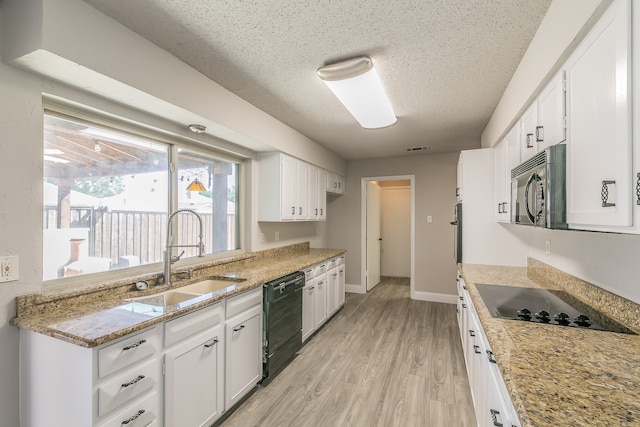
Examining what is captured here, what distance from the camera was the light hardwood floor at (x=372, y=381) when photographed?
7.04ft

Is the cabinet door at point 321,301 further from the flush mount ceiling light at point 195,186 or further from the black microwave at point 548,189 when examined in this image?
the black microwave at point 548,189

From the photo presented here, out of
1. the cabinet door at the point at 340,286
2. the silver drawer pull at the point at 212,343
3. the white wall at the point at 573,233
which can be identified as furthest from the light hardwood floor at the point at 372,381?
the white wall at the point at 573,233

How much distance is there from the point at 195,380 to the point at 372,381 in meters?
1.53

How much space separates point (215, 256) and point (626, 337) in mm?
2959

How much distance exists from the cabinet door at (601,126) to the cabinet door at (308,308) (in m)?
2.55

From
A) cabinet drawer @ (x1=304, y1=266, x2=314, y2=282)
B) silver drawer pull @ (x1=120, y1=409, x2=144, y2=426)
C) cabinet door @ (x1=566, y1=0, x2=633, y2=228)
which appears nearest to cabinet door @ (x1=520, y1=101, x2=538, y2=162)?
cabinet door @ (x1=566, y1=0, x2=633, y2=228)

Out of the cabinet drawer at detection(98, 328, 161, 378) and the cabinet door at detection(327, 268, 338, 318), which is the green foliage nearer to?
the cabinet drawer at detection(98, 328, 161, 378)

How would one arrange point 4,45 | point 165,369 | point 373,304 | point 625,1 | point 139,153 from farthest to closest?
point 373,304
point 139,153
point 165,369
point 4,45
point 625,1

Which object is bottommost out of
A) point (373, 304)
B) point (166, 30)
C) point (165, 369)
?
point (373, 304)

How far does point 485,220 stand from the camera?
311cm

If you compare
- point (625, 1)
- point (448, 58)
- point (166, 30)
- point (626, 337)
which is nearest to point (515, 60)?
point (448, 58)

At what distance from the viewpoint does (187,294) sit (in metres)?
2.22

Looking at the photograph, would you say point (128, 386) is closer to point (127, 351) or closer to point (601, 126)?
point (127, 351)

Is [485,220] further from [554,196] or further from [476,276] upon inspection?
[554,196]
